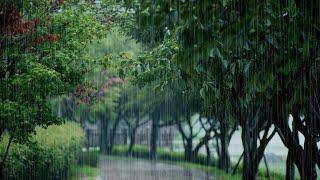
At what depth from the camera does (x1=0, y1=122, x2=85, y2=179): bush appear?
1221cm

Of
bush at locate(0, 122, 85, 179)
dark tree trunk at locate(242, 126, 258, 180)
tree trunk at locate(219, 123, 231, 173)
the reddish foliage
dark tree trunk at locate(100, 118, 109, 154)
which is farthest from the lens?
dark tree trunk at locate(100, 118, 109, 154)

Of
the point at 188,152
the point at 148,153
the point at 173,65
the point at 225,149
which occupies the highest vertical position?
the point at 173,65

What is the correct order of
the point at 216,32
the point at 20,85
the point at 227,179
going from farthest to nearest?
the point at 227,179 → the point at 20,85 → the point at 216,32

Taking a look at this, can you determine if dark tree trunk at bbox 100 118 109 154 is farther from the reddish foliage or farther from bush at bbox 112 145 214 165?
the reddish foliage

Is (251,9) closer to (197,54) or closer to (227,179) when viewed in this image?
(197,54)

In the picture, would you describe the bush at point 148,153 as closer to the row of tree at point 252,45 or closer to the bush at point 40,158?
the bush at point 40,158

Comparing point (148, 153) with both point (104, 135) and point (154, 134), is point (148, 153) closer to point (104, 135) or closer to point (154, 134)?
point (104, 135)

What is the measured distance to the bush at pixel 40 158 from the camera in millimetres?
12211

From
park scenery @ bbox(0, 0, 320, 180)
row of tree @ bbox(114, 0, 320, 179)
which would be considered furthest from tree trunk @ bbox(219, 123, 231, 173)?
row of tree @ bbox(114, 0, 320, 179)

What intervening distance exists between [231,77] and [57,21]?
353 centimetres

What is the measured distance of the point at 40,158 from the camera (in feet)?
44.1

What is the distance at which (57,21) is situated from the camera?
35.4 ft

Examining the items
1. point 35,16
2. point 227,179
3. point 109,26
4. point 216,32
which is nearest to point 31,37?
point 35,16

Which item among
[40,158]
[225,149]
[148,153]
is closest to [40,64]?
[40,158]
